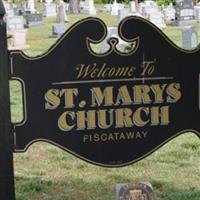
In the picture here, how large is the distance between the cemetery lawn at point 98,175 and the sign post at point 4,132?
168 cm

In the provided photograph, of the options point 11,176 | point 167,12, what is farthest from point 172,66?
point 167,12

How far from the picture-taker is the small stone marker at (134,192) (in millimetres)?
2573

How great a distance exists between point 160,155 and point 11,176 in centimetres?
301

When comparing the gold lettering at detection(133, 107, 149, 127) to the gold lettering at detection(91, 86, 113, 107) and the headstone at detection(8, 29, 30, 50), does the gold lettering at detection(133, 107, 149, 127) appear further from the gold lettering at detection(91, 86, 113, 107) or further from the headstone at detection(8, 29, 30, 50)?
the headstone at detection(8, 29, 30, 50)

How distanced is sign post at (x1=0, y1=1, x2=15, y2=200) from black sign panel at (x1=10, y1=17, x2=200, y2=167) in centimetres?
6

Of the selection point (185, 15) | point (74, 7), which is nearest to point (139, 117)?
point (185, 15)

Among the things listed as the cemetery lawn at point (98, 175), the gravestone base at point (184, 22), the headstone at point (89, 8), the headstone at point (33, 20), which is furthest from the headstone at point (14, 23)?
the cemetery lawn at point (98, 175)

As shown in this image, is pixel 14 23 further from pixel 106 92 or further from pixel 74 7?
pixel 106 92

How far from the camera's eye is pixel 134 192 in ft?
8.50

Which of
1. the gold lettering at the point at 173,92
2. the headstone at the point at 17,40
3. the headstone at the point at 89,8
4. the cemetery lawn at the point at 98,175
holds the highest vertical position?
the headstone at the point at 89,8

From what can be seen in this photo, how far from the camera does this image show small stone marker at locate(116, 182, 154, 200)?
2.57 m

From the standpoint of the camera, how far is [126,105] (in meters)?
2.57

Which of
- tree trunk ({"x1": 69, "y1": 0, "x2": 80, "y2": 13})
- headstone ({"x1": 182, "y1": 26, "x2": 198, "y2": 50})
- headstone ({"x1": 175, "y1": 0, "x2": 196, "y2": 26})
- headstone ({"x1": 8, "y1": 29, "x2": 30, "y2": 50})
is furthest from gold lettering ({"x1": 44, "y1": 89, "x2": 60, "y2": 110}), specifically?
tree trunk ({"x1": 69, "y1": 0, "x2": 80, "y2": 13})

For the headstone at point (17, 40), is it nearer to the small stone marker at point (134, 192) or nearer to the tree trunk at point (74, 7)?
the small stone marker at point (134, 192)
